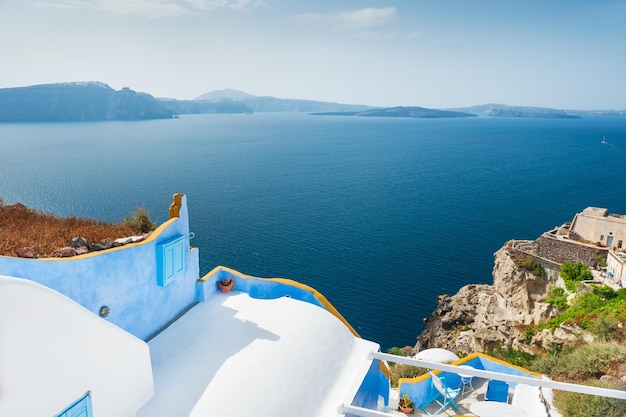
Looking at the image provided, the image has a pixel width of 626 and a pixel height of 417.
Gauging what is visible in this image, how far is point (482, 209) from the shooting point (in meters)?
65.8

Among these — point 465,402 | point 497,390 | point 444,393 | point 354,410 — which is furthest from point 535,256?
point 354,410

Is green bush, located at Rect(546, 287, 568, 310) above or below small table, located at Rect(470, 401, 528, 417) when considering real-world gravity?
below

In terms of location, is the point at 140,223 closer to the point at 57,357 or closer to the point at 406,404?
the point at 57,357

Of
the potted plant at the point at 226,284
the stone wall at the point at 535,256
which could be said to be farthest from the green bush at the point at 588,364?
the stone wall at the point at 535,256

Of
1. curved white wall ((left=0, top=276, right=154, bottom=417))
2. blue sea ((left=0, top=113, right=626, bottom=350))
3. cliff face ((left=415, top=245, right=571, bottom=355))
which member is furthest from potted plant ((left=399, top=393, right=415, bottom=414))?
blue sea ((left=0, top=113, right=626, bottom=350))

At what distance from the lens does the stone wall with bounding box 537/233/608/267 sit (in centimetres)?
3375

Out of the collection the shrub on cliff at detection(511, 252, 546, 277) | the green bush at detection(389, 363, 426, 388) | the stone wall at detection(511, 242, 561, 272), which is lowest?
the shrub on cliff at detection(511, 252, 546, 277)

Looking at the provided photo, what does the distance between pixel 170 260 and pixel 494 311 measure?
1257 inches

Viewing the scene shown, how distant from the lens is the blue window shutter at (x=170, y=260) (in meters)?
8.84

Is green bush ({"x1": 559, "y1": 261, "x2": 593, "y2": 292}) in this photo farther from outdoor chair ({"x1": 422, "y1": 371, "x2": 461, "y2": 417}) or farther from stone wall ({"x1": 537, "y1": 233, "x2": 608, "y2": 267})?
outdoor chair ({"x1": 422, "y1": 371, "x2": 461, "y2": 417})

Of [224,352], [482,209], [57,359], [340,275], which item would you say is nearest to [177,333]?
[224,352]

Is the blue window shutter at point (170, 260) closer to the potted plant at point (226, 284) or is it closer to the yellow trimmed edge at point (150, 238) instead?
the yellow trimmed edge at point (150, 238)

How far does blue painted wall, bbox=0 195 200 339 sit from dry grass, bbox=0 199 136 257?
3.58 ft

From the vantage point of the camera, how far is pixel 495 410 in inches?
390
